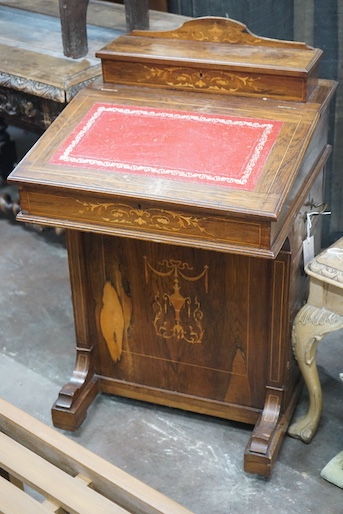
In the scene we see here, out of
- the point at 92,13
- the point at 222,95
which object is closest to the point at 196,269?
the point at 222,95

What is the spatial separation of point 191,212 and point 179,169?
15cm

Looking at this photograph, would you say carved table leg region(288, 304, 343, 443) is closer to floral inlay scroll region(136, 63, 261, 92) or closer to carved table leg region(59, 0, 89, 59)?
floral inlay scroll region(136, 63, 261, 92)

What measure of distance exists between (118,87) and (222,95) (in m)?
0.32

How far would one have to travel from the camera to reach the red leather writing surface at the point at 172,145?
2.21 m

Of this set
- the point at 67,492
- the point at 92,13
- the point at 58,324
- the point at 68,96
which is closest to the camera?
the point at 67,492

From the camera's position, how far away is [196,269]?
2.53 metres

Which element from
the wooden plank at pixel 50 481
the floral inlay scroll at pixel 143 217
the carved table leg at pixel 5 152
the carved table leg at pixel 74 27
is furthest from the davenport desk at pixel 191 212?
the carved table leg at pixel 5 152

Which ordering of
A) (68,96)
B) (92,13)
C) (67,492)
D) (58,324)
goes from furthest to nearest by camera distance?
(92,13), (58,324), (68,96), (67,492)

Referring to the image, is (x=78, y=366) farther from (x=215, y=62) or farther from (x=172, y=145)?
(x=215, y=62)

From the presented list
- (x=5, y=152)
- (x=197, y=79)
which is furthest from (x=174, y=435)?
(x=5, y=152)

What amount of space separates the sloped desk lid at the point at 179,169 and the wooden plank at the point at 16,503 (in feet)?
2.25

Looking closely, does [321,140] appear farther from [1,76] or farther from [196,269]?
[1,76]

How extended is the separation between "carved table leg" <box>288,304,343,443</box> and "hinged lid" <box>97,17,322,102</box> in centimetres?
61

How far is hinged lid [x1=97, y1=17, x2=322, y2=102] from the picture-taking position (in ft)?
8.00
